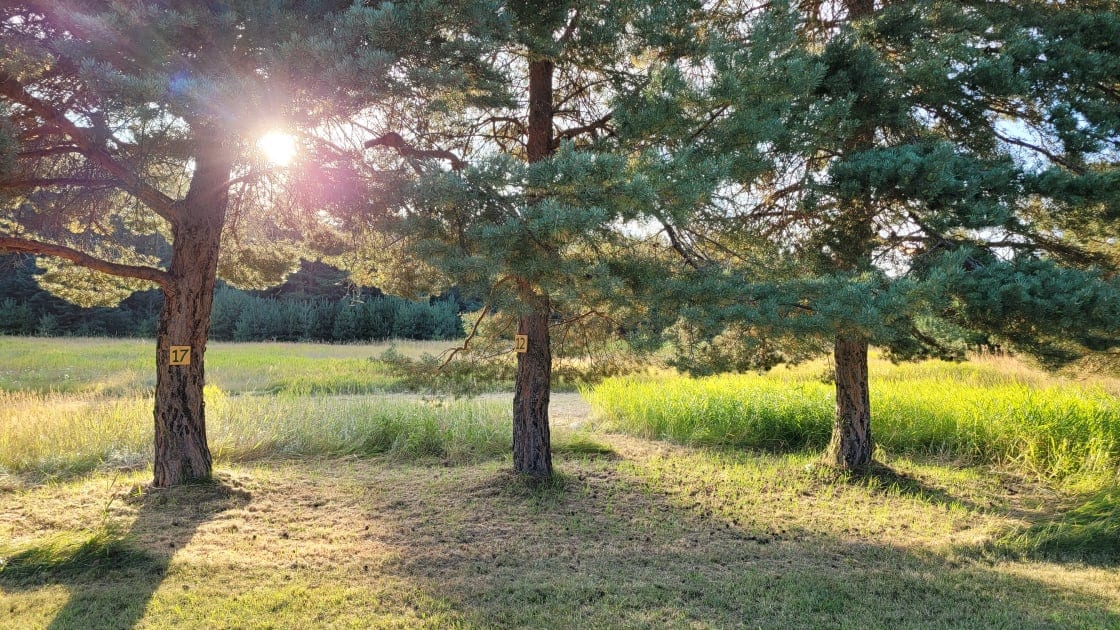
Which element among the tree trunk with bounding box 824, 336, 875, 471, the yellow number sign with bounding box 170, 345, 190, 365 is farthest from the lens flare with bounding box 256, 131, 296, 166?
the tree trunk with bounding box 824, 336, 875, 471

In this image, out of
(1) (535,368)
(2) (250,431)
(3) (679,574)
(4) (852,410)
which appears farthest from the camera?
(2) (250,431)

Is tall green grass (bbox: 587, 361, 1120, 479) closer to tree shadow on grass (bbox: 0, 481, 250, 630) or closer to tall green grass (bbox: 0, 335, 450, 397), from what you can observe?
tall green grass (bbox: 0, 335, 450, 397)

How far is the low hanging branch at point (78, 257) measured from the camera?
14.8ft

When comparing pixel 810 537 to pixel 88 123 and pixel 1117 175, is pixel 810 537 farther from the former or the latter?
pixel 88 123

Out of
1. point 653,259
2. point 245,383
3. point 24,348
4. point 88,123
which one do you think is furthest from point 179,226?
point 24,348

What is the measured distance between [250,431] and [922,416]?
29.2ft

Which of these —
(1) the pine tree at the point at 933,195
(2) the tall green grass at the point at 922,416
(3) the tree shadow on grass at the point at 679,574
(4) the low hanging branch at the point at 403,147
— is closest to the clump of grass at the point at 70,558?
(3) the tree shadow on grass at the point at 679,574

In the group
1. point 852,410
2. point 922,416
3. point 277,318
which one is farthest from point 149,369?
point 922,416

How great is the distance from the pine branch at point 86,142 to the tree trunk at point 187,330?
0.38 m

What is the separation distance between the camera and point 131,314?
94.3ft

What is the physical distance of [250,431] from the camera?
766cm

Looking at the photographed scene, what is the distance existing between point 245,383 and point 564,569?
1152cm

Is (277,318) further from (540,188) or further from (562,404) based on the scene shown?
(540,188)

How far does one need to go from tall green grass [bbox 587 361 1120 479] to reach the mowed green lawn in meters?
0.04
